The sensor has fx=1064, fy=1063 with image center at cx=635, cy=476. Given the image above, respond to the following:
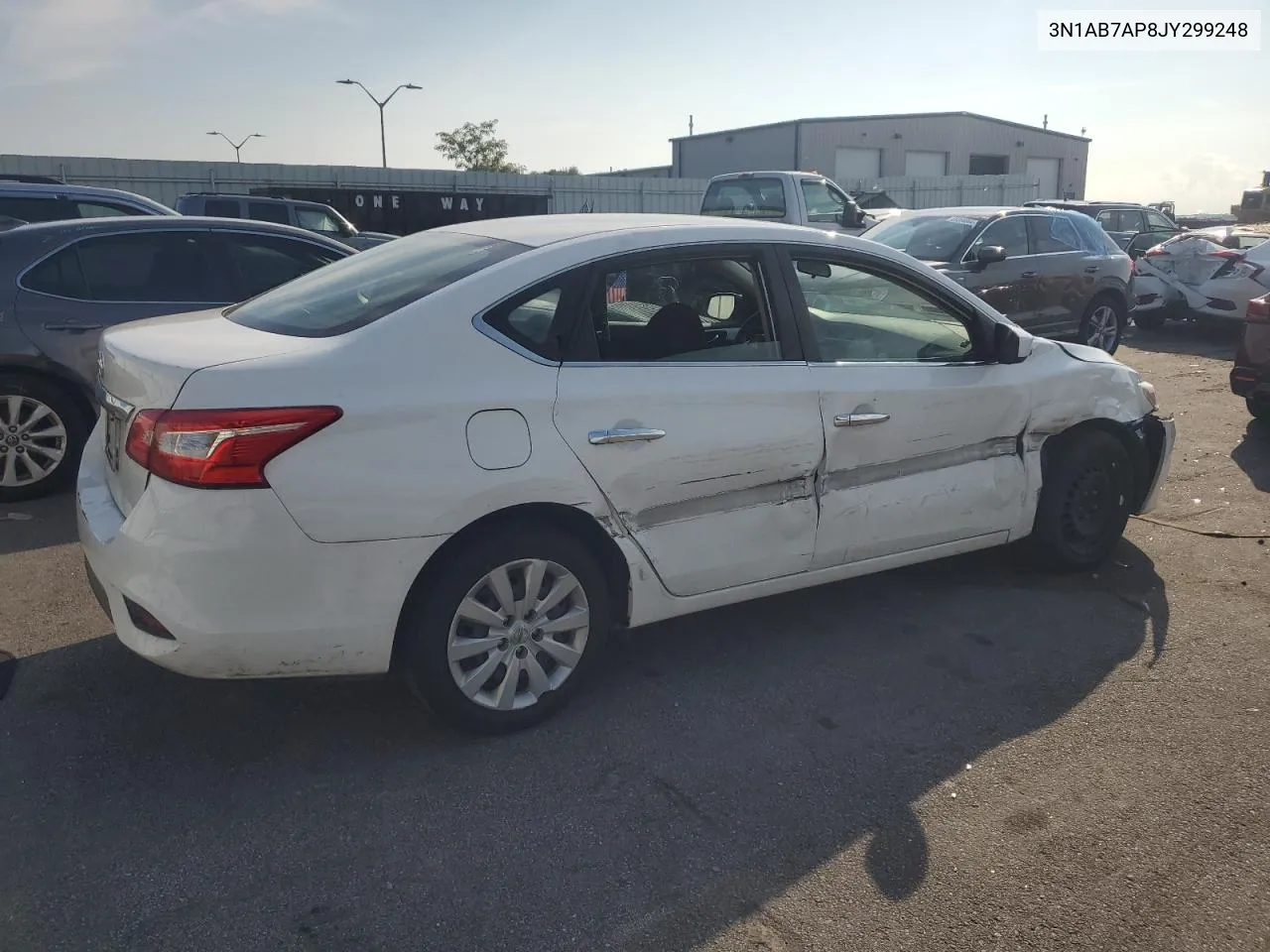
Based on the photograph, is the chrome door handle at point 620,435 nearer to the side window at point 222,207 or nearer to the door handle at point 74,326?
the door handle at point 74,326

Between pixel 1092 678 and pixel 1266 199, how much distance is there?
4532 centimetres

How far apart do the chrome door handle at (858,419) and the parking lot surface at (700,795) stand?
957 mm

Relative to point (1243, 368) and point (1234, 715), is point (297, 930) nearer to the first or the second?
point (1234, 715)

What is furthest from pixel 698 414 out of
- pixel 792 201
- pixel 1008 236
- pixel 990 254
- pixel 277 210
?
pixel 277 210

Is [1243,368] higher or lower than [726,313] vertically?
lower

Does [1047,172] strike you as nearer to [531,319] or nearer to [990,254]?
[990,254]

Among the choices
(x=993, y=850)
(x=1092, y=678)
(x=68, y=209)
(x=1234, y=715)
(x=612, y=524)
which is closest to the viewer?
(x=993, y=850)

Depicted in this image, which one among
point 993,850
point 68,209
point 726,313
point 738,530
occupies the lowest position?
point 993,850

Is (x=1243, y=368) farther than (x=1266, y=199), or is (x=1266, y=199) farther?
(x=1266, y=199)

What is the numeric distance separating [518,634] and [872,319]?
200 cm

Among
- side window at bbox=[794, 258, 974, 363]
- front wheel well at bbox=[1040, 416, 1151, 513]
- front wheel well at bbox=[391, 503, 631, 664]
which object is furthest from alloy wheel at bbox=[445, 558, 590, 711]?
front wheel well at bbox=[1040, 416, 1151, 513]

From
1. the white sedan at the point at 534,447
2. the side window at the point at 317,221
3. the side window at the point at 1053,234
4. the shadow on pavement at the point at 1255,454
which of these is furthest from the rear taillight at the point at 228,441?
the side window at the point at 317,221

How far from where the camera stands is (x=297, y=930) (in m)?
2.65

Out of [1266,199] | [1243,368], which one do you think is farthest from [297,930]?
[1266,199]
